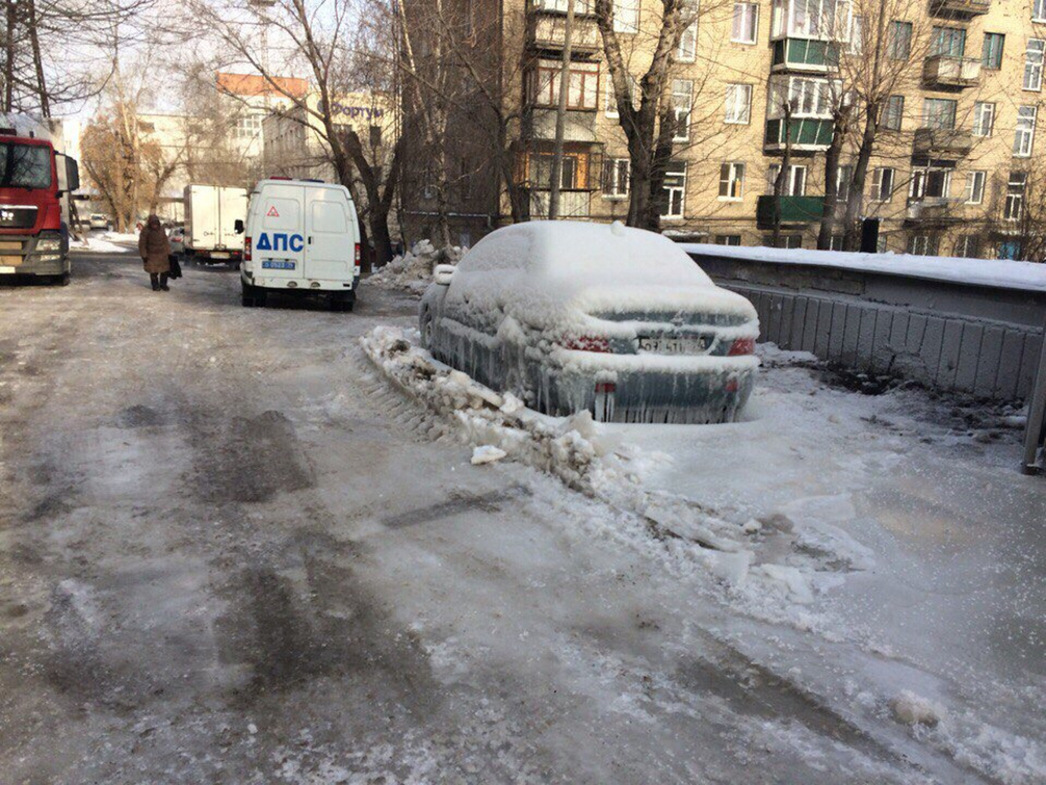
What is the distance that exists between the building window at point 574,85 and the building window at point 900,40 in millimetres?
10737

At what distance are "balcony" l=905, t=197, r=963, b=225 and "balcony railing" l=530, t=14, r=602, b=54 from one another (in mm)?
18083

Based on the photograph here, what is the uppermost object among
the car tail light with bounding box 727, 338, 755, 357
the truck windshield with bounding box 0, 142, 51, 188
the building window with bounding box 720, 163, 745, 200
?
the building window with bounding box 720, 163, 745, 200

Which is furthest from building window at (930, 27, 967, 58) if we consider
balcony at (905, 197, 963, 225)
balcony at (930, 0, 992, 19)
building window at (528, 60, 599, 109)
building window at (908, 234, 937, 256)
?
building window at (528, 60, 599, 109)

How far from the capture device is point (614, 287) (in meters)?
6.38

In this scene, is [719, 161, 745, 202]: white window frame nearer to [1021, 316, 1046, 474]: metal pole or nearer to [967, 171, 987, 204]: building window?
[967, 171, 987, 204]: building window

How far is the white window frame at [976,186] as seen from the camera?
40.4 m

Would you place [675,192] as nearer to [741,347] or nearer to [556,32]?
[556,32]

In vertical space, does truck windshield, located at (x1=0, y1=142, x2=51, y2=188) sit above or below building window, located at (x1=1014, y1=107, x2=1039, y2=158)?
below

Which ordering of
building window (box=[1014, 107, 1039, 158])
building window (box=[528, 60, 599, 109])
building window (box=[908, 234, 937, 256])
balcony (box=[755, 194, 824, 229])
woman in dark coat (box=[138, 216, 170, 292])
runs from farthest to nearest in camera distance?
building window (box=[1014, 107, 1039, 158]) < building window (box=[908, 234, 937, 256]) < balcony (box=[755, 194, 824, 229]) < building window (box=[528, 60, 599, 109]) < woman in dark coat (box=[138, 216, 170, 292])

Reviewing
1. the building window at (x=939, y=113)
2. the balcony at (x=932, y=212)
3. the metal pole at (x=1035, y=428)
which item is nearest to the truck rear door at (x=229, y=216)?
the metal pole at (x=1035, y=428)

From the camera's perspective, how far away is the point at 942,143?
3644 cm

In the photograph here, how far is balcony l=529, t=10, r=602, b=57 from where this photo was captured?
1023 inches

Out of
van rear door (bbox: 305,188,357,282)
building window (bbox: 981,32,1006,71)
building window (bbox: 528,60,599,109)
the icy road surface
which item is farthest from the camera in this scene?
building window (bbox: 981,32,1006,71)

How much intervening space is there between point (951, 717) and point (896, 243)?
39908 mm
